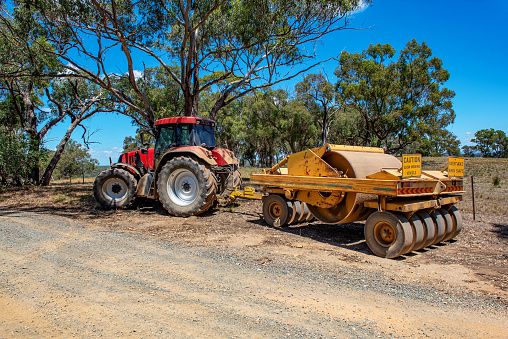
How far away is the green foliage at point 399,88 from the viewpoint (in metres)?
22.4

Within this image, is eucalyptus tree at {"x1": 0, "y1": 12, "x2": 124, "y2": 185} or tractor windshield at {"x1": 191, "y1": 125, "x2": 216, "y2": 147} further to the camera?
eucalyptus tree at {"x1": 0, "y1": 12, "x2": 124, "y2": 185}

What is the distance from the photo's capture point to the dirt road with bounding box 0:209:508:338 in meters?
3.28

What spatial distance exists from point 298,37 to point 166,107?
1193cm

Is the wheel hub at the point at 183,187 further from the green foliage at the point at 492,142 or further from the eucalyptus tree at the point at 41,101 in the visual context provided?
the green foliage at the point at 492,142

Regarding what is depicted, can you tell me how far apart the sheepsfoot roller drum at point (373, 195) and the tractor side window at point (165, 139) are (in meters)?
A: 3.01

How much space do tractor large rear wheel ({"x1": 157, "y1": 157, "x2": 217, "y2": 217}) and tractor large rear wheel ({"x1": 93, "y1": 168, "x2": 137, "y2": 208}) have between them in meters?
1.39

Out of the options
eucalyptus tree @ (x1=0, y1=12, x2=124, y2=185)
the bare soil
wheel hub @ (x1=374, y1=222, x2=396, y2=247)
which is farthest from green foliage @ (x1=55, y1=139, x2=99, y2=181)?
wheel hub @ (x1=374, y1=222, x2=396, y2=247)

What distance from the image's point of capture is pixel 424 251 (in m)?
6.33

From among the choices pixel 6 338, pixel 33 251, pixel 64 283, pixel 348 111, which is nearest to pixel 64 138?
pixel 33 251

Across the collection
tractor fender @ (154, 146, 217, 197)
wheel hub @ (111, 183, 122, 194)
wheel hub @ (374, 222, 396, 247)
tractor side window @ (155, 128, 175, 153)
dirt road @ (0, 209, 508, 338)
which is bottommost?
dirt road @ (0, 209, 508, 338)

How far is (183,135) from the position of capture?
9.77 metres

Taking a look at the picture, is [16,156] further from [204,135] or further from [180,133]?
[204,135]

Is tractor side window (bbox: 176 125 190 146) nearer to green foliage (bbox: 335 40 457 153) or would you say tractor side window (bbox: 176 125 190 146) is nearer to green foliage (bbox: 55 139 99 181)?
green foliage (bbox: 335 40 457 153)

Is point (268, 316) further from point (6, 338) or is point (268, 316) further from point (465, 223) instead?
point (465, 223)
